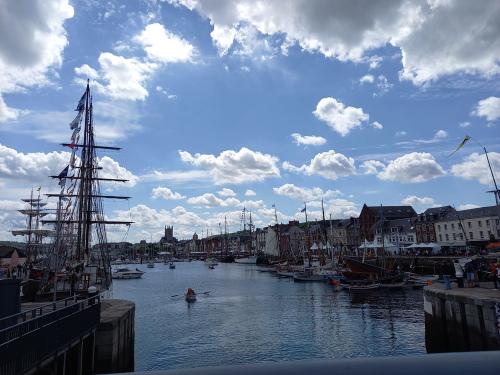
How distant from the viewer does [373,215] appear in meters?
148

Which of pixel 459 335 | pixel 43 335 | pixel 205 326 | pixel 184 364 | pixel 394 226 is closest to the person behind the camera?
pixel 43 335

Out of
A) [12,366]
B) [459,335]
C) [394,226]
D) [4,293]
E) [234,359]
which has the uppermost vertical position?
[394,226]

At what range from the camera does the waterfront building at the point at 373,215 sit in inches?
5842

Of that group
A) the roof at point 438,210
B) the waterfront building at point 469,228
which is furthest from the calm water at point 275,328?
the roof at point 438,210

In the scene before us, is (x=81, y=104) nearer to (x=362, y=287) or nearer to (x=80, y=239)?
(x=80, y=239)

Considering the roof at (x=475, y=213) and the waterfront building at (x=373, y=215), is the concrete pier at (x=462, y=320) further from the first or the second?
the waterfront building at (x=373, y=215)

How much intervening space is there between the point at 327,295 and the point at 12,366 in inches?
2247

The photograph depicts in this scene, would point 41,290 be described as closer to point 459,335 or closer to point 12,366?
point 12,366

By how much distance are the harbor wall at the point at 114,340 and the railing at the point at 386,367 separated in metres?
18.8

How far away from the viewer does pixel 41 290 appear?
3338 cm

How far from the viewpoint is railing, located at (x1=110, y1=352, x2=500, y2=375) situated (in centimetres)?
295

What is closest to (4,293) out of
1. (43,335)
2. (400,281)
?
(43,335)

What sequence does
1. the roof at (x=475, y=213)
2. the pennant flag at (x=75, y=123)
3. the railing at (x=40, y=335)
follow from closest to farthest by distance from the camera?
the railing at (x=40, y=335) < the pennant flag at (x=75, y=123) < the roof at (x=475, y=213)

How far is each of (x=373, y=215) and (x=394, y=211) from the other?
31.4 feet
